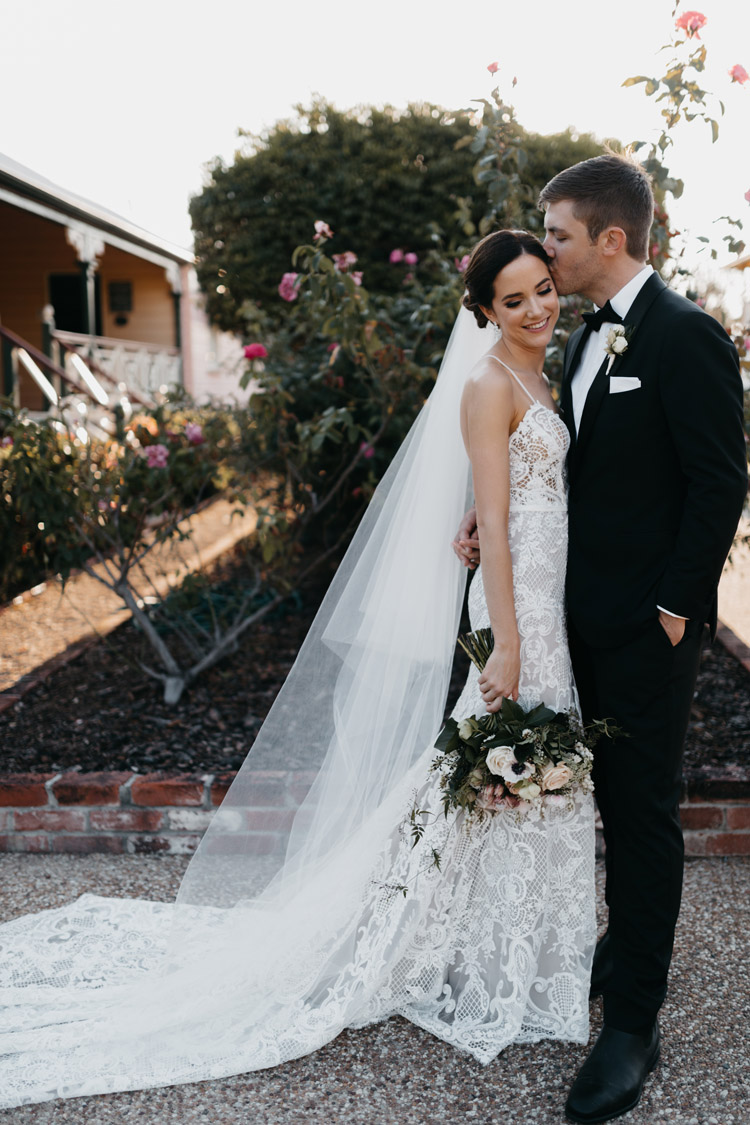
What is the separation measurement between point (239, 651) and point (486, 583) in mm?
3188

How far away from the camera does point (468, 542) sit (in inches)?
100

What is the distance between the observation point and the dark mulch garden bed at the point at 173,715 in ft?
12.6

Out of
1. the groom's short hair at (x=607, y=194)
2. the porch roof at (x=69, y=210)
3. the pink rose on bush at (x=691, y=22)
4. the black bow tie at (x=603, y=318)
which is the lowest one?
the black bow tie at (x=603, y=318)

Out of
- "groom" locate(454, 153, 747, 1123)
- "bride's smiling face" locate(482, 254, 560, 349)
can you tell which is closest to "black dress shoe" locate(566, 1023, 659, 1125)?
"groom" locate(454, 153, 747, 1123)

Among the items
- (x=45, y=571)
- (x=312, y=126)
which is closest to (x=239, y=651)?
(x=45, y=571)

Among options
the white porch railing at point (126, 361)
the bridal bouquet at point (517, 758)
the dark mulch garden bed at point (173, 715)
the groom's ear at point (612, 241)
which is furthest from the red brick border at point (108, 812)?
the white porch railing at point (126, 361)

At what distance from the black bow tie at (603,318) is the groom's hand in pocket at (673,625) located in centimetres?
73

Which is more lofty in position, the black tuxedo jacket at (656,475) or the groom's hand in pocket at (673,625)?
the black tuxedo jacket at (656,475)

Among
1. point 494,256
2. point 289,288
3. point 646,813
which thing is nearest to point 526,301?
point 494,256

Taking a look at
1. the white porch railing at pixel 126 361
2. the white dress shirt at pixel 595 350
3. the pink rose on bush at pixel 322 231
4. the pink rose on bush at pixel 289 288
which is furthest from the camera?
the white porch railing at pixel 126 361

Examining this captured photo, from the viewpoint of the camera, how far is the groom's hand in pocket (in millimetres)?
2092

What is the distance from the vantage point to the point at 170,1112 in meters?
2.15

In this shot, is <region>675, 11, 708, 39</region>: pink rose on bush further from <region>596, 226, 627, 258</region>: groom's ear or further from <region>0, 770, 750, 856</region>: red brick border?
<region>0, 770, 750, 856</region>: red brick border

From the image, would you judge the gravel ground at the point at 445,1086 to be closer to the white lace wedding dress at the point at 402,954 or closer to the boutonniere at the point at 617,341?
the white lace wedding dress at the point at 402,954
